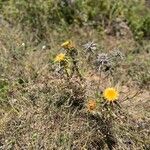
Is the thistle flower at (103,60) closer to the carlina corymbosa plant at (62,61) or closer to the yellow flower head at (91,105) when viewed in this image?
the carlina corymbosa plant at (62,61)

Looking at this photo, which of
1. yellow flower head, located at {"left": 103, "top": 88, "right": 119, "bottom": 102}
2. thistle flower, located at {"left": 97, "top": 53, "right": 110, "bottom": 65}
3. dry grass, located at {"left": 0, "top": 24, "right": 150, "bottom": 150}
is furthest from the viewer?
thistle flower, located at {"left": 97, "top": 53, "right": 110, "bottom": 65}

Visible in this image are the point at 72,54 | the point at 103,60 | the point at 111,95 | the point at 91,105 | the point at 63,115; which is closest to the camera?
the point at 111,95

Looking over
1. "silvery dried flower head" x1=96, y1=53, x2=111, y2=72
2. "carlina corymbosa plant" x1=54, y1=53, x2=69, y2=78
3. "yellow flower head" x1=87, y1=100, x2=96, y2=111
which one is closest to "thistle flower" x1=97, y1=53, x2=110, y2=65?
"silvery dried flower head" x1=96, y1=53, x2=111, y2=72

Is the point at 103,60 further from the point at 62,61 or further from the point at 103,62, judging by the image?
the point at 62,61

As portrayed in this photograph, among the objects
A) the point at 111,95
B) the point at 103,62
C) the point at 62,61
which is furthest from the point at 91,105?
the point at 103,62

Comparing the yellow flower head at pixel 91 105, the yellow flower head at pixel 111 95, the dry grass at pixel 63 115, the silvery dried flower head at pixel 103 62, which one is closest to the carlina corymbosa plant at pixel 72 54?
the dry grass at pixel 63 115

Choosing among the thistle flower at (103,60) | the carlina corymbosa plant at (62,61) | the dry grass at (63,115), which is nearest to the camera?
the dry grass at (63,115)

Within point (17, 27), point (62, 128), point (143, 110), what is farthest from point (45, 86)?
point (17, 27)

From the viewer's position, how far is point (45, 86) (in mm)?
4148

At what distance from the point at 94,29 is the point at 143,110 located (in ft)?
6.25

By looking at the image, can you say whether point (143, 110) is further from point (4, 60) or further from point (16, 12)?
point (16, 12)

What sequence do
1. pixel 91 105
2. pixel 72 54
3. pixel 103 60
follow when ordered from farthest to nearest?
1. pixel 103 60
2. pixel 72 54
3. pixel 91 105

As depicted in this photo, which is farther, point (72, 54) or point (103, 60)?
point (103, 60)

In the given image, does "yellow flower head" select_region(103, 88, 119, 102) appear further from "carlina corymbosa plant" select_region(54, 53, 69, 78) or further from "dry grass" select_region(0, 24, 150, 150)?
"carlina corymbosa plant" select_region(54, 53, 69, 78)
